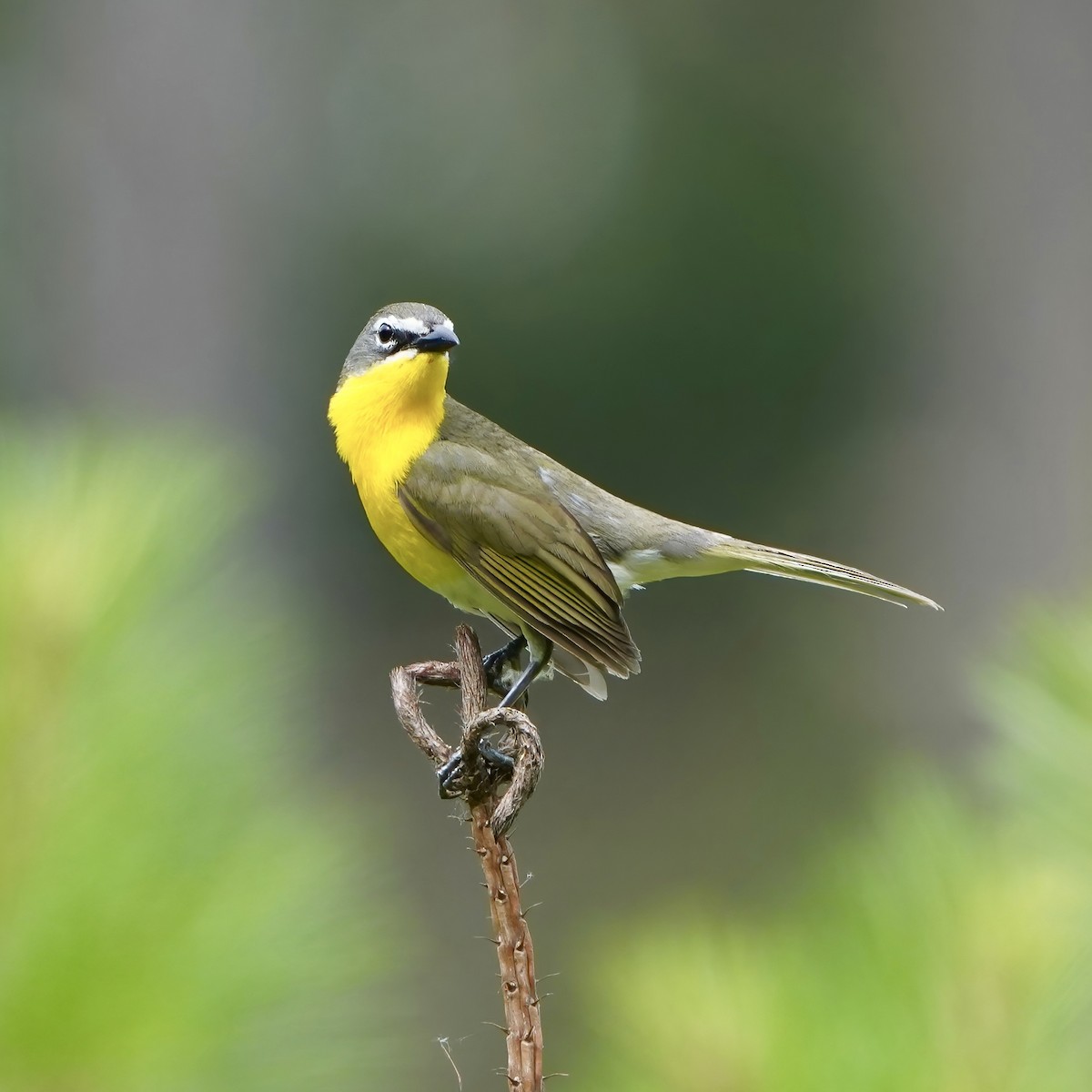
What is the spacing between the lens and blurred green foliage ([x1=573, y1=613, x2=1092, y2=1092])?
3.16ft

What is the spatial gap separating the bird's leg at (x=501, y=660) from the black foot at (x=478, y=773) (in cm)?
130

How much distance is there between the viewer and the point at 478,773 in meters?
1.34

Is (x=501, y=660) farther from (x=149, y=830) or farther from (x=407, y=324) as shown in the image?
(x=149, y=830)

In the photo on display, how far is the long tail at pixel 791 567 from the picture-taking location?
307cm

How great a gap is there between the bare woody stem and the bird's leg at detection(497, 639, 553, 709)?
792mm

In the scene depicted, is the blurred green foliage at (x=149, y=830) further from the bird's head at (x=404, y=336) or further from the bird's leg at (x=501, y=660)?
the bird's head at (x=404, y=336)

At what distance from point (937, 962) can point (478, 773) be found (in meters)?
0.49

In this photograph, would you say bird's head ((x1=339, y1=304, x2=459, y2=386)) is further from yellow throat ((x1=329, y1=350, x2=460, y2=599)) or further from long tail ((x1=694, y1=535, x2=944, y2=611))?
long tail ((x1=694, y1=535, x2=944, y2=611))

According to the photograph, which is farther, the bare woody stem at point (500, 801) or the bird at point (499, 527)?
the bird at point (499, 527)

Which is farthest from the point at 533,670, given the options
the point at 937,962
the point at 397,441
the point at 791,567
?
the point at 937,962

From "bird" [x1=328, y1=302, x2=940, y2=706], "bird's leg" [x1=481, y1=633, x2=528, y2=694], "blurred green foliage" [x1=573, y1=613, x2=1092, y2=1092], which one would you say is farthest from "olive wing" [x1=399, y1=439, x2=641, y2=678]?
"blurred green foliage" [x1=573, y1=613, x2=1092, y2=1092]

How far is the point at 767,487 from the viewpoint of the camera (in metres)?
10.4

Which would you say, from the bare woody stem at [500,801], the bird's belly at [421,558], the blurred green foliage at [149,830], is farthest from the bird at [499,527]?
the blurred green foliage at [149,830]


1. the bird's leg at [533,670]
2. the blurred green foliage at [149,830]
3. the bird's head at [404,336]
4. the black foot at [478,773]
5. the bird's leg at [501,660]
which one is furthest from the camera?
the bird's head at [404,336]
